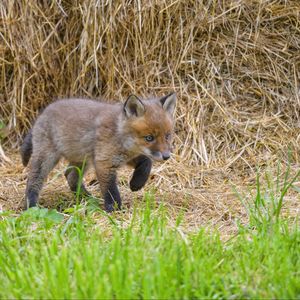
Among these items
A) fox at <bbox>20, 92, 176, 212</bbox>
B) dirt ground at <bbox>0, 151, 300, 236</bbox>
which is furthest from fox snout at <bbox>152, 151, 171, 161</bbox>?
dirt ground at <bbox>0, 151, 300, 236</bbox>

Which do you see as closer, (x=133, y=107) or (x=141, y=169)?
→ (x=133, y=107)

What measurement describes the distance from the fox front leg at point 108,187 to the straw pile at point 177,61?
1.54m

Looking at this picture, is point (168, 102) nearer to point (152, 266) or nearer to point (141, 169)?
point (141, 169)

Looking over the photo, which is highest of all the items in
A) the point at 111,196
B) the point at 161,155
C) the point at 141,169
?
the point at 161,155

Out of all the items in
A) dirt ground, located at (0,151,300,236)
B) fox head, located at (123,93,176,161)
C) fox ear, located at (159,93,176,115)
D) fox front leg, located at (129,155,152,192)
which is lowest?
dirt ground, located at (0,151,300,236)

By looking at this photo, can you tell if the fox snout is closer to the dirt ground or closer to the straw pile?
the dirt ground

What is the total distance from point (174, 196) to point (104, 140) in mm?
854

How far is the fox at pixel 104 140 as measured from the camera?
5.80 metres

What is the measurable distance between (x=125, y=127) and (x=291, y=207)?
1.56 metres

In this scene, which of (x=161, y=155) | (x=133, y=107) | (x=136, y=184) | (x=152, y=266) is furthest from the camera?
(x=136, y=184)

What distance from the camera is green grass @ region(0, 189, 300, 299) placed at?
3.35m

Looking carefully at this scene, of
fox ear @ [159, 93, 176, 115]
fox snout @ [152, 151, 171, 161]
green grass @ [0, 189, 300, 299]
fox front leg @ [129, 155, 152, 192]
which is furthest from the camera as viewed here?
fox front leg @ [129, 155, 152, 192]

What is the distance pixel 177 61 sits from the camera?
7.62 m

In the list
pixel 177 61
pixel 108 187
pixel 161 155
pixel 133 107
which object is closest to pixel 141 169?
pixel 108 187
